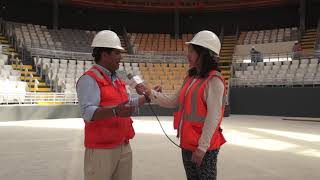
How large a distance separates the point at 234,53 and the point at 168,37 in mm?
4324

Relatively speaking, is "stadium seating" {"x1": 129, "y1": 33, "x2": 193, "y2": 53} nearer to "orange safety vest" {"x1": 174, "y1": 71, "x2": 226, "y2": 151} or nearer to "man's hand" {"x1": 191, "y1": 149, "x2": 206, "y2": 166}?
"orange safety vest" {"x1": 174, "y1": 71, "x2": 226, "y2": 151}

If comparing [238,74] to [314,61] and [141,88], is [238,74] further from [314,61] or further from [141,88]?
[141,88]

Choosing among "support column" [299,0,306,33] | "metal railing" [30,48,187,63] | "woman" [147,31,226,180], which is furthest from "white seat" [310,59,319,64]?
"woman" [147,31,226,180]

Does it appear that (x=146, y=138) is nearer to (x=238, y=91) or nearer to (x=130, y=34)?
(x=238, y=91)

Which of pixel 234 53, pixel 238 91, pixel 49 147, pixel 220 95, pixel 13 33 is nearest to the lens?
pixel 220 95

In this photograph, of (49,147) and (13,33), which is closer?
(49,147)

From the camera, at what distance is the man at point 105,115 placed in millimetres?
2115

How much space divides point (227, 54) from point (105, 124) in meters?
18.6

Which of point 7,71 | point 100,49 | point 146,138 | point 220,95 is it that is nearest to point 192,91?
point 220,95

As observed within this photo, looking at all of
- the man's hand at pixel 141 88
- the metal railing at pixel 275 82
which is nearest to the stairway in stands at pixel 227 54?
the metal railing at pixel 275 82

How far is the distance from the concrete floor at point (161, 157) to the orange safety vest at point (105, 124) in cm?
209

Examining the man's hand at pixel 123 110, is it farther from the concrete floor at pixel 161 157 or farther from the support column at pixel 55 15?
the support column at pixel 55 15

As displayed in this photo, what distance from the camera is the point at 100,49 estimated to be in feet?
7.58

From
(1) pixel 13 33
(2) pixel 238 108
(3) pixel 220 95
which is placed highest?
(1) pixel 13 33
